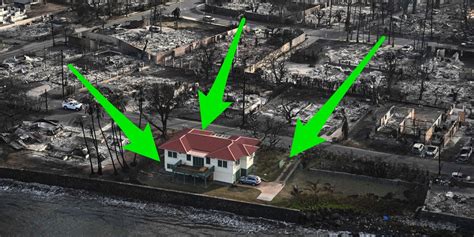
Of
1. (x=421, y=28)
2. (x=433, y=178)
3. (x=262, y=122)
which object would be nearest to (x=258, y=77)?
(x=262, y=122)

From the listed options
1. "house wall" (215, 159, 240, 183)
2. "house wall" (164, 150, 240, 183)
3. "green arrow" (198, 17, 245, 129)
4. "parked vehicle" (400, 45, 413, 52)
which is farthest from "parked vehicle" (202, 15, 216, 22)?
"house wall" (215, 159, 240, 183)

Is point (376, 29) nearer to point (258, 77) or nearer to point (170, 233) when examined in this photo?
point (258, 77)

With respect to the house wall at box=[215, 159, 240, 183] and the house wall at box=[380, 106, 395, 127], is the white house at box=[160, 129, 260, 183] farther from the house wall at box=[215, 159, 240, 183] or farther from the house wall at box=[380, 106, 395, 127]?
the house wall at box=[380, 106, 395, 127]

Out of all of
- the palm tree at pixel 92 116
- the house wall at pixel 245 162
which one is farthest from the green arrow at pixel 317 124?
the palm tree at pixel 92 116

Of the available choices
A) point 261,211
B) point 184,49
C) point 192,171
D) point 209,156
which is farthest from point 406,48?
point 261,211

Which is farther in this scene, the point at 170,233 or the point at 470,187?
the point at 470,187

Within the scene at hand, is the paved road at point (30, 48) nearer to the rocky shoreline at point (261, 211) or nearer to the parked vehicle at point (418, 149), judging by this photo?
the rocky shoreline at point (261, 211)

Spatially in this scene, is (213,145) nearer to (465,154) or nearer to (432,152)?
(432,152)
